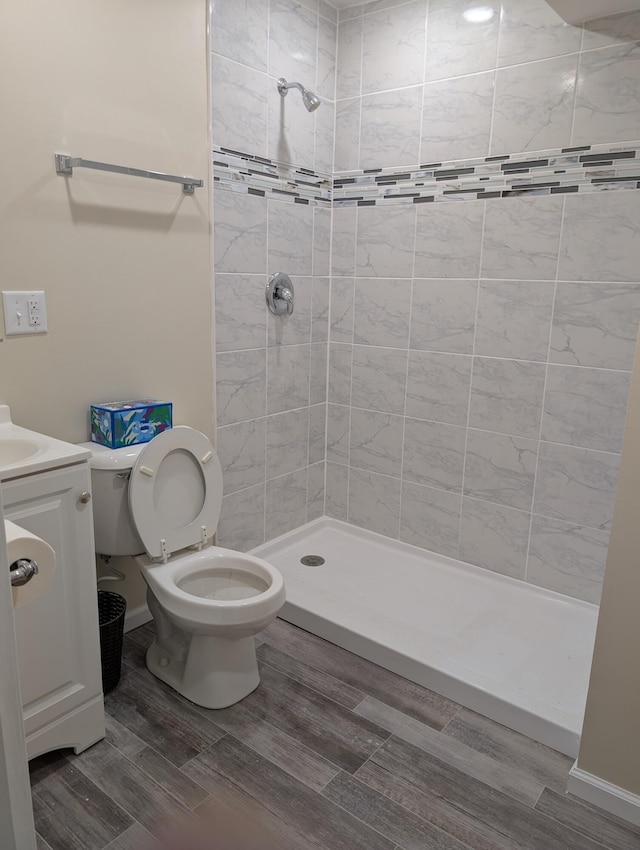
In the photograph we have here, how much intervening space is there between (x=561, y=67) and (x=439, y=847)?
2.56m

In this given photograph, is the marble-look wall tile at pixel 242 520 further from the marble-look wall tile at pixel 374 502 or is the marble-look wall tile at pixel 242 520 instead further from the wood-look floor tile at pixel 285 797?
the wood-look floor tile at pixel 285 797

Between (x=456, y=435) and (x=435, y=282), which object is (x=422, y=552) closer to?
(x=456, y=435)

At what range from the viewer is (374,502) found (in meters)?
3.15

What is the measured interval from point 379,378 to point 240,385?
0.71 meters

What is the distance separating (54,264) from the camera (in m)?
1.94

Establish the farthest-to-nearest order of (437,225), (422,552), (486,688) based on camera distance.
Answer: (422,552) → (437,225) → (486,688)

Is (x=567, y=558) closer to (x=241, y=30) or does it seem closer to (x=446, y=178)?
(x=446, y=178)

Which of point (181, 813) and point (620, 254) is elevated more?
point (620, 254)

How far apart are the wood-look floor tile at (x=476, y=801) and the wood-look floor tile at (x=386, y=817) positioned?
40 mm

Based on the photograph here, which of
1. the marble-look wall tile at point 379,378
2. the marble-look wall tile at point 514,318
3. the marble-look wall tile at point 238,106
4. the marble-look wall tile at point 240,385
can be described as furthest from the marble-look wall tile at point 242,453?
the marble-look wall tile at point 238,106

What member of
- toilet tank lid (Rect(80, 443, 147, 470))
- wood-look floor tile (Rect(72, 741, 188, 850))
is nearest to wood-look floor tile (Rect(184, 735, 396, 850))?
wood-look floor tile (Rect(72, 741, 188, 850))

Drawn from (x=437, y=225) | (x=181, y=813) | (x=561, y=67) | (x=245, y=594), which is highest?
(x=561, y=67)

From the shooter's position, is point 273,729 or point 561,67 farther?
point 561,67

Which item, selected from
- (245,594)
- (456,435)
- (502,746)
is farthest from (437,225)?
(502,746)
